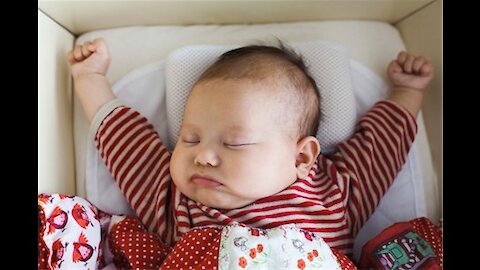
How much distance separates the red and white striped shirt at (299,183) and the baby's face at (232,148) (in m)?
0.04

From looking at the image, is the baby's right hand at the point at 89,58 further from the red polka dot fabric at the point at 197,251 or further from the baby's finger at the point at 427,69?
the baby's finger at the point at 427,69

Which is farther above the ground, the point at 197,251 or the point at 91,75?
the point at 91,75

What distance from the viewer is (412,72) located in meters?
1.13

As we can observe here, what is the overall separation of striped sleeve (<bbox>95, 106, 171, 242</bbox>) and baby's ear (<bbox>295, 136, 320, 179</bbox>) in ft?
0.79

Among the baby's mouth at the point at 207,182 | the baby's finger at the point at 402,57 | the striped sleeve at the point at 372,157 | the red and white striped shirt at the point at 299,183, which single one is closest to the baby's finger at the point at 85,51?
the red and white striped shirt at the point at 299,183

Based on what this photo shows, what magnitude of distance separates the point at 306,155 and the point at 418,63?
35 cm

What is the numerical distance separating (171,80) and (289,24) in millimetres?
298

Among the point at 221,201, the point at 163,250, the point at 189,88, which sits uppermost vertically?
the point at 189,88

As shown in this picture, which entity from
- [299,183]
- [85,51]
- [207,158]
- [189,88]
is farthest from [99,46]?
[299,183]

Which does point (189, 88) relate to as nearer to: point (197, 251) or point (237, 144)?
point (237, 144)

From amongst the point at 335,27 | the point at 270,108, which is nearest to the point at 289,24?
the point at 335,27

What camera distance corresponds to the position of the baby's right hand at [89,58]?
42.7 inches
